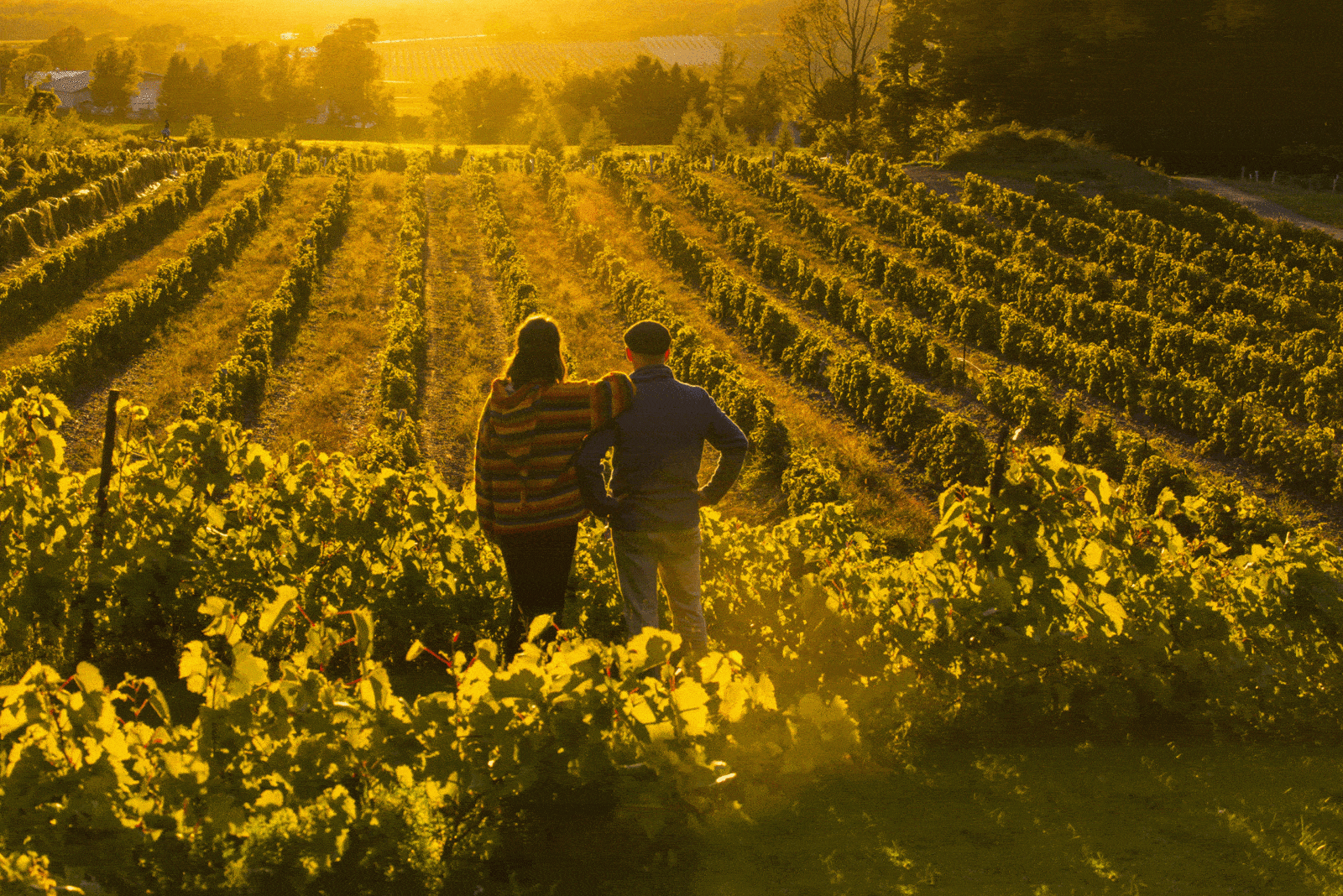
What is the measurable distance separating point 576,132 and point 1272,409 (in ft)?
208

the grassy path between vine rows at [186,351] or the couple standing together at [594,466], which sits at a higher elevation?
the couple standing together at [594,466]

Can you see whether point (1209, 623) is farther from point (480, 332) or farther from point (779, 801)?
point (480, 332)

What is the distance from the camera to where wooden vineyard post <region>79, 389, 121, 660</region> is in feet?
16.8

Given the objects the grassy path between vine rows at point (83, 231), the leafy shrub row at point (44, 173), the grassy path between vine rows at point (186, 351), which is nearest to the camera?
the grassy path between vine rows at point (186, 351)

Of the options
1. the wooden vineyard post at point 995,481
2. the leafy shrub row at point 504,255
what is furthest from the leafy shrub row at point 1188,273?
the wooden vineyard post at point 995,481

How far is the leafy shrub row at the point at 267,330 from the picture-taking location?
15320mm

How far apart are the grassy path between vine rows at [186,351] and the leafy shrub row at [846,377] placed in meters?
10.9

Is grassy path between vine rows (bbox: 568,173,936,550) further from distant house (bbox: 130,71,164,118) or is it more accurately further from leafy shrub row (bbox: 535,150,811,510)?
distant house (bbox: 130,71,164,118)

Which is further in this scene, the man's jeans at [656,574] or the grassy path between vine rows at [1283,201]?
the grassy path between vine rows at [1283,201]

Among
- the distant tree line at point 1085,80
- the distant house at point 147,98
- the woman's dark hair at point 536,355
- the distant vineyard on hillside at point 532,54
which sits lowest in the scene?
the woman's dark hair at point 536,355

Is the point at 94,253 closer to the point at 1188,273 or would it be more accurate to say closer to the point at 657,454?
the point at 657,454

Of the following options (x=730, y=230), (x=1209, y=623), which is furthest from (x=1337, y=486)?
(x=730, y=230)

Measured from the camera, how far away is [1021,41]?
122ft

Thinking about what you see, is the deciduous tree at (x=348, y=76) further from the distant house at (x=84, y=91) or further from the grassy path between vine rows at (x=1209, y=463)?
the grassy path between vine rows at (x=1209, y=463)
